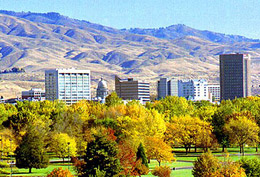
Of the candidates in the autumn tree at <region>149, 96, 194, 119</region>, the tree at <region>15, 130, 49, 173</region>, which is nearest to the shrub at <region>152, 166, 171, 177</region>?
the tree at <region>15, 130, 49, 173</region>

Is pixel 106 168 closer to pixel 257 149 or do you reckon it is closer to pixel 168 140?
pixel 168 140

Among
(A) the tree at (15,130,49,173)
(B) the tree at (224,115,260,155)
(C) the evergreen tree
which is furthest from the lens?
(B) the tree at (224,115,260,155)

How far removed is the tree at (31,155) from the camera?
98.4 m

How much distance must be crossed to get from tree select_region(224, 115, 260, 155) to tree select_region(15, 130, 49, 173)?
4511cm

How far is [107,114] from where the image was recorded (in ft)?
481

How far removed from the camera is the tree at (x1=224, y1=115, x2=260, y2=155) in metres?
128

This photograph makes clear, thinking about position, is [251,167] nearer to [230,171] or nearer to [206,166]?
[230,171]

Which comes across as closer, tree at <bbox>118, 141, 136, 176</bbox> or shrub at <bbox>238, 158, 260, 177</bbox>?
shrub at <bbox>238, 158, 260, 177</bbox>

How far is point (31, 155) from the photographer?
9869 cm

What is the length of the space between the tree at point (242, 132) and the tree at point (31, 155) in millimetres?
45112

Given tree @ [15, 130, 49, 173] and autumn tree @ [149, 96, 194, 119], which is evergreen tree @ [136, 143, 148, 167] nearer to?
tree @ [15, 130, 49, 173]

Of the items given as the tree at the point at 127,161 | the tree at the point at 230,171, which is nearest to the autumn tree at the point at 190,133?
the tree at the point at 127,161

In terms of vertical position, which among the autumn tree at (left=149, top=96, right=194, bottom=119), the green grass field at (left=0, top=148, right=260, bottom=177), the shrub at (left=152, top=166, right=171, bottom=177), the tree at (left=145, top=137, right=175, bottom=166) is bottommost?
the green grass field at (left=0, top=148, right=260, bottom=177)

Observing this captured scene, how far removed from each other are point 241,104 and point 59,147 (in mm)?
77923
